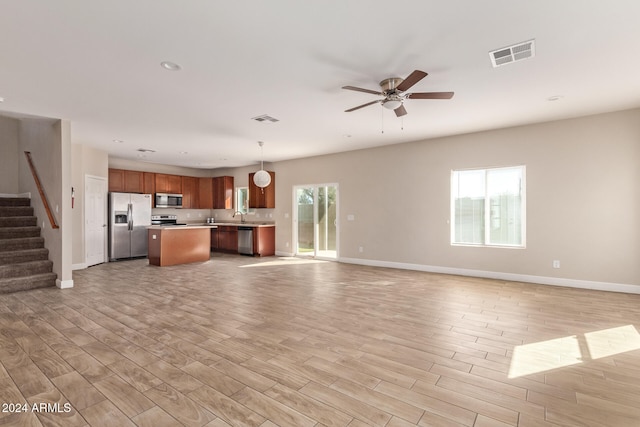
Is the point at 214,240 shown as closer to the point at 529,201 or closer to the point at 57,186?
the point at 57,186

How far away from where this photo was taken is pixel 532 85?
3.63 metres

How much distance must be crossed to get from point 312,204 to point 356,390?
21.0ft

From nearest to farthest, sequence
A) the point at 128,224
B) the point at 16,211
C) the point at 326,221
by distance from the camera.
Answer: the point at 16,211 < the point at 128,224 < the point at 326,221

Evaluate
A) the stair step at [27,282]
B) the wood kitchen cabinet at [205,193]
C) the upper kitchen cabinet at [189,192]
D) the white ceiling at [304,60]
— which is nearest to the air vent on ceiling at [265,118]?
the white ceiling at [304,60]

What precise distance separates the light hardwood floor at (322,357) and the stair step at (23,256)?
85 cm

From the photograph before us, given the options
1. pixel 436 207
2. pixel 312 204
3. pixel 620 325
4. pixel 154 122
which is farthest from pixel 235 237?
pixel 620 325

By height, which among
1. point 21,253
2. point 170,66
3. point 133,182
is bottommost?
point 21,253

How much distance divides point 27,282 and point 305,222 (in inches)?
221

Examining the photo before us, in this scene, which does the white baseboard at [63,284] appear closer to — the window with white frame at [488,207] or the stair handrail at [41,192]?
the stair handrail at [41,192]

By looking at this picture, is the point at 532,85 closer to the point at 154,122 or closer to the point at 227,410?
the point at 227,410

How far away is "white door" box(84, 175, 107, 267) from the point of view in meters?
6.81

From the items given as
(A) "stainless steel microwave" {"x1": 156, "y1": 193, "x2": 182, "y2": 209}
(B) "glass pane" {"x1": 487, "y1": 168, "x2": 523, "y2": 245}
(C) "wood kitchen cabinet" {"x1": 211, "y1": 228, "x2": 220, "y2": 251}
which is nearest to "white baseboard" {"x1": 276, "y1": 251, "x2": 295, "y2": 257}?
(C) "wood kitchen cabinet" {"x1": 211, "y1": 228, "x2": 220, "y2": 251}

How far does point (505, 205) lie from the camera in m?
5.60

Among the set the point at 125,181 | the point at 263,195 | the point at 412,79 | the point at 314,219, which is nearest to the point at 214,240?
the point at 263,195
